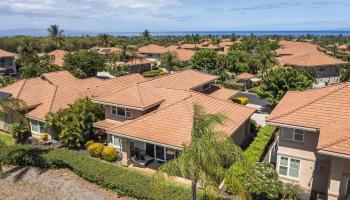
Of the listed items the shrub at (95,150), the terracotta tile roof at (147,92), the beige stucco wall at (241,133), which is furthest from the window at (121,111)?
the beige stucco wall at (241,133)

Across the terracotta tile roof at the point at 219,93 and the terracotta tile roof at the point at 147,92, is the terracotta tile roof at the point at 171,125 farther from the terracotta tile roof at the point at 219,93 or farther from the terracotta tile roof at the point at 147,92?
the terracotta tile roof at the point at 219,93

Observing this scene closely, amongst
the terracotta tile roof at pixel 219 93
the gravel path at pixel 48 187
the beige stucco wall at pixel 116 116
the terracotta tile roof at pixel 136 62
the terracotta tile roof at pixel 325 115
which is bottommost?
the gravel path at pixel 48 187

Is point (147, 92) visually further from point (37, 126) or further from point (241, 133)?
point (37, 126)

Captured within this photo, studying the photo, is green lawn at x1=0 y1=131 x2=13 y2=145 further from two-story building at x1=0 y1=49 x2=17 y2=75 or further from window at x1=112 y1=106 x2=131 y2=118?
two-story building at x1=0 y1=49 x2=17 y2=75

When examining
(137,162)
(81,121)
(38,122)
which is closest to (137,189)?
(137,162)

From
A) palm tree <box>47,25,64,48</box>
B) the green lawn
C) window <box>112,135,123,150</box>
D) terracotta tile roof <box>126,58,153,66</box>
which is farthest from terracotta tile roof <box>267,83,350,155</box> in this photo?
palm tree <box>47,25,64,48</box>

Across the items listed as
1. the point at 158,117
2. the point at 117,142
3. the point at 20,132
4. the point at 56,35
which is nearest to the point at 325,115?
the point at 158,117
